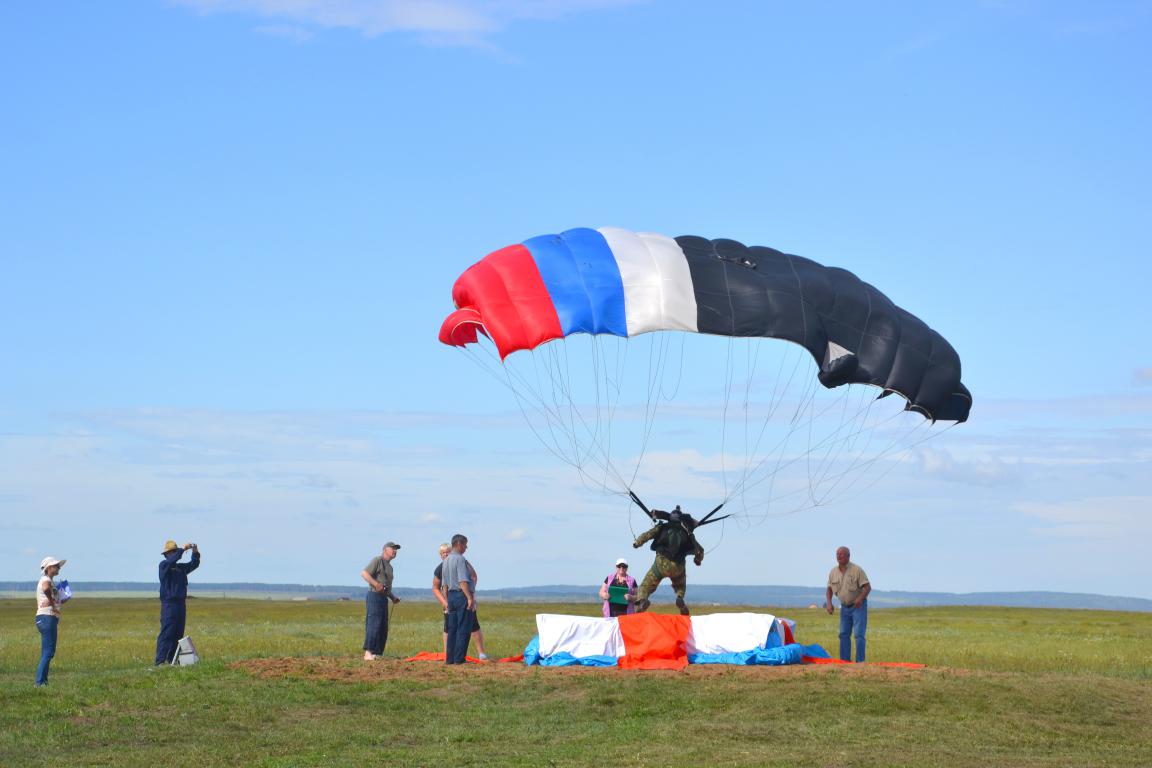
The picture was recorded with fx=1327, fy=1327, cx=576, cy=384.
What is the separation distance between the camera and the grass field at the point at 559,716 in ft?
49.2

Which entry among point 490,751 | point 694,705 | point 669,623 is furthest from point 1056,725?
point 490,751

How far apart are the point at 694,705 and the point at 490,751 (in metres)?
3.65

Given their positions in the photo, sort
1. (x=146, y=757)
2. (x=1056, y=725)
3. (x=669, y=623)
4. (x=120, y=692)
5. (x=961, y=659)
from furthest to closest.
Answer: (x=961, y=659), (x=669, y=623), (x=120, y=692), (x=1056, y=725), (x=146, y=757)

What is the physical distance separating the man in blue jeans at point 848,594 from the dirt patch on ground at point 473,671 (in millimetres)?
2104

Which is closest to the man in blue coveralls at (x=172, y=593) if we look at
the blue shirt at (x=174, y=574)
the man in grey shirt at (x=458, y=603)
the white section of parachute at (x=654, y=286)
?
the blue shirt at (x=174, y=574)

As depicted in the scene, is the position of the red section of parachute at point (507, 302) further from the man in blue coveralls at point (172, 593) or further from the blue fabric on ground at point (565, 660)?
the man in blue coveralls at point (172, 593)

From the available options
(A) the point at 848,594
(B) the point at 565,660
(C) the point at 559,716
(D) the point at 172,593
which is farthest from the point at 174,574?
(A) the point at 848,594

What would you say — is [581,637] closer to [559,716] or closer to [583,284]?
[559,716]

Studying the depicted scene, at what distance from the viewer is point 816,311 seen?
72.2ft

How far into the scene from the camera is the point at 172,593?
2178 cm

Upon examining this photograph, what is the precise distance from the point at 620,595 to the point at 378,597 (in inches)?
160

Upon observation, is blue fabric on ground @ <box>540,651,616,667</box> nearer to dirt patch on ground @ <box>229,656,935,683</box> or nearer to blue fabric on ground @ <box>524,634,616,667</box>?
blue fabric on ground @ <box>524,634,616,667</box>

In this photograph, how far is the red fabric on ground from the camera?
20531 millimetres

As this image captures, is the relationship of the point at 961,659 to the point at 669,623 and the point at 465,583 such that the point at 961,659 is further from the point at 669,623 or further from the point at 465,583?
the point at 465,583
